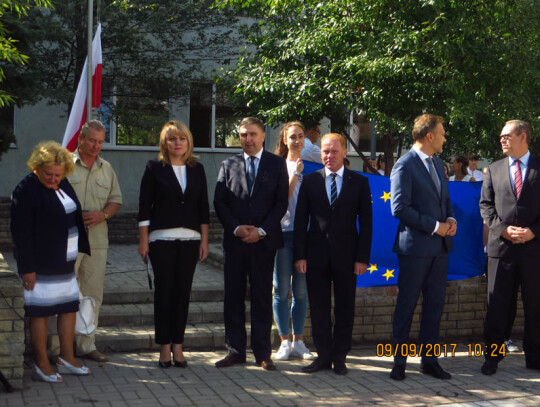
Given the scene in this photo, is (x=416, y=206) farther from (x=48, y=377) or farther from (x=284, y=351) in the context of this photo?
(x=48, y=377)

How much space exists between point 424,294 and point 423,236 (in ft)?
1.73

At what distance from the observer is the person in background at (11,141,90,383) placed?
5961mm

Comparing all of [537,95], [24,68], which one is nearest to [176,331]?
[537,95]

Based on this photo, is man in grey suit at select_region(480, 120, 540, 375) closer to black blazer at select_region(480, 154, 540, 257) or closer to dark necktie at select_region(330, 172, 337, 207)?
black blazer at select_region(480, 154, 540, 257)

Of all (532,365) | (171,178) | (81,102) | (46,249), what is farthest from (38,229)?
(81,102)

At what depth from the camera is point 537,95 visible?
11273 mm

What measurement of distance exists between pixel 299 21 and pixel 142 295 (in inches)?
190

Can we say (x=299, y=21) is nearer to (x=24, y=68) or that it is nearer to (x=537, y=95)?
(x=537, y=95)

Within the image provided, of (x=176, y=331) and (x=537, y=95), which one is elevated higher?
(x=537, y=95)

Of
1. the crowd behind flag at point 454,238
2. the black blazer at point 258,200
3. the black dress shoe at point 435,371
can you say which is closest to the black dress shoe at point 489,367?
the black dress shoe at point 435,371

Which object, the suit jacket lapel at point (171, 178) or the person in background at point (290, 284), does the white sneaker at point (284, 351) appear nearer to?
the person in background at point (290, 284)

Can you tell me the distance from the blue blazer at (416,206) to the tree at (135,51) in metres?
8.16

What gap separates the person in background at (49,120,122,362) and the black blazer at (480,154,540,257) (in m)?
3.38

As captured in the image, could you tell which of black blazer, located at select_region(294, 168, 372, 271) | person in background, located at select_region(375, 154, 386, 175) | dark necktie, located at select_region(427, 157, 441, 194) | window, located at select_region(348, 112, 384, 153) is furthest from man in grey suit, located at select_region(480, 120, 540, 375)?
window, located at select_region(348, 112, 384, 153)
